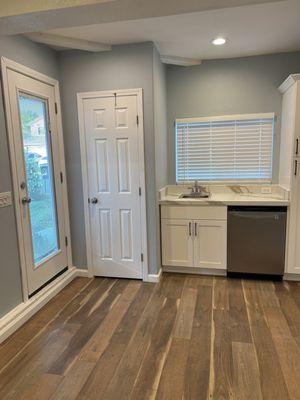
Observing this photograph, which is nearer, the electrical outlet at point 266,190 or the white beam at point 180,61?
the white beam at point 180,61

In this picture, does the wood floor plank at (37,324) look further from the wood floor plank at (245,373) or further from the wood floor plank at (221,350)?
the wood floor plank at (245,373)

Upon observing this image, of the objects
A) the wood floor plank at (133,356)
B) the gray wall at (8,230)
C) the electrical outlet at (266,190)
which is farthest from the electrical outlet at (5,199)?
the electrical outlet at (266,190)

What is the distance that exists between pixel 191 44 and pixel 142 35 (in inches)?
23.5

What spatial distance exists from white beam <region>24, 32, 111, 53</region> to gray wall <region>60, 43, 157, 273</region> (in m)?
0.10

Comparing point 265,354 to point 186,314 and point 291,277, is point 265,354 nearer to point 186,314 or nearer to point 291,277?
point 186,314

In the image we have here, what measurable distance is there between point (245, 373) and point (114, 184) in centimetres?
211

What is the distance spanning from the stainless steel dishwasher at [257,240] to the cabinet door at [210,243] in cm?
7

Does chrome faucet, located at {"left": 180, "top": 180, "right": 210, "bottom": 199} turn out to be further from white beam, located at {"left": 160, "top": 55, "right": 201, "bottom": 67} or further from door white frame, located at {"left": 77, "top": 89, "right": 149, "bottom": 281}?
white beam, located at {"left": 160, "top": 55, "right": 201, "bottom": 67}

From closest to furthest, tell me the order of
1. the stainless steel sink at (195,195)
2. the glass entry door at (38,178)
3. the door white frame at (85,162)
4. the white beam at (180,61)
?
the glass entry door at (38,178), the door white frame at (85,162), the white beam at (180,61), the stainless steel sink at (195,195)

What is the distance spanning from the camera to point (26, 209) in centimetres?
258

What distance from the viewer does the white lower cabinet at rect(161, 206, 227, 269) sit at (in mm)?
3240

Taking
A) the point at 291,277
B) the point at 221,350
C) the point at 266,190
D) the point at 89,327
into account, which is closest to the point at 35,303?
the point at 89,327

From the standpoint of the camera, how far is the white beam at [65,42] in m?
2.58

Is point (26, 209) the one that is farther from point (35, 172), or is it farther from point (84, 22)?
point (84, 22)
